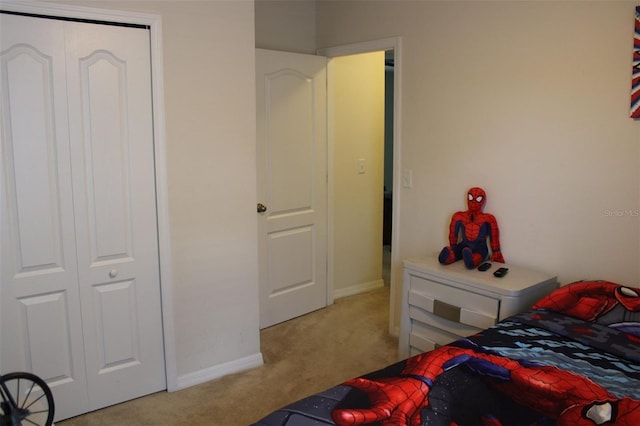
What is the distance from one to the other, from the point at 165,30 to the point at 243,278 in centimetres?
139

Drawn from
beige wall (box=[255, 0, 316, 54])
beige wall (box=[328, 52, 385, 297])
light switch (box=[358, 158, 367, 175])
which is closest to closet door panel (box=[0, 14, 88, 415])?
beige wall (box=[255, 0, 316, 54])

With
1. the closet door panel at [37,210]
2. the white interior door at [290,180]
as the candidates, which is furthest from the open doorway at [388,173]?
the closet door panel at [37,210]

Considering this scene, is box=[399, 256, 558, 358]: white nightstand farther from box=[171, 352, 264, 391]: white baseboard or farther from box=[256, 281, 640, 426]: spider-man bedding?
box=[171, 352, 264, 391]: white baseboard

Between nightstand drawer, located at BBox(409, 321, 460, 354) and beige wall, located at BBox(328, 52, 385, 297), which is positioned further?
beige wall, located at BBox(328, 52, 385, 297)

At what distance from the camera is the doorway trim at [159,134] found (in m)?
2.22

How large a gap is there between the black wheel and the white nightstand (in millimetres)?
1790

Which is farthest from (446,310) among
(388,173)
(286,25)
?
(388,173)

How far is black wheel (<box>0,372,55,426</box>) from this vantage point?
1699 millimetres

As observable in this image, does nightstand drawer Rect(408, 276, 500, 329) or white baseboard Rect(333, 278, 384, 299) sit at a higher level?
nightstand drawer Rect(408, 276, 500, 329)

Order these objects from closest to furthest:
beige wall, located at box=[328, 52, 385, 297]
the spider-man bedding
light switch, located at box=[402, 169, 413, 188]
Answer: the spider-man bedding
light switch, located at box=[402, 169, 413, 188]
beige wall, located at box=[328, 52, 385, 297]

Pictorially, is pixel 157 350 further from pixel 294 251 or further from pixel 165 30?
pixel 165 30

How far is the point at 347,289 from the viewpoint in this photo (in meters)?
4.28

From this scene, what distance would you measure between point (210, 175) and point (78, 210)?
671 millimetres

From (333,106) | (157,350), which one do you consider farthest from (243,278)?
(333,106)
